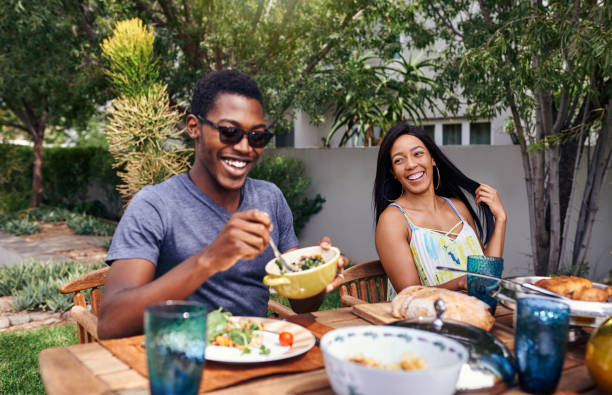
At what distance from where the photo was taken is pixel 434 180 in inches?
123

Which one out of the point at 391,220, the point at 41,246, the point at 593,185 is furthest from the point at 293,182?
the point at 391,220

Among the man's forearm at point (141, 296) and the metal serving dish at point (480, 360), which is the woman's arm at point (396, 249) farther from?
the man's forearm at point (141, 296)

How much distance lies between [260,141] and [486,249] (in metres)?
1.50

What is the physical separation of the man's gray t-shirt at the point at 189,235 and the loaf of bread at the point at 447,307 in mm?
636

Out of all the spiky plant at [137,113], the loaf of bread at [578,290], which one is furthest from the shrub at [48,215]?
the loaf of bread at [578,290]

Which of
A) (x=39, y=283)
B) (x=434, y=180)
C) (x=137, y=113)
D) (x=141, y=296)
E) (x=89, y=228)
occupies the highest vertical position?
(x=137, y=113)

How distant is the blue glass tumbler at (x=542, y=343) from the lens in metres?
1.23

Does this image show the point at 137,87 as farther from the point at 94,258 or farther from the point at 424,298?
the point at 424,298

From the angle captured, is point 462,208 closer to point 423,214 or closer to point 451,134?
point 423,214

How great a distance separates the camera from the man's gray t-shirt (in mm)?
1856

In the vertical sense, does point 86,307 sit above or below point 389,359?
below

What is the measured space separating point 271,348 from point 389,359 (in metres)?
0.39

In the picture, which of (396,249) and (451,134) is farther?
(451,134)

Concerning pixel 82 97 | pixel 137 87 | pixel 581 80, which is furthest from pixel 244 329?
pixel 82 97
